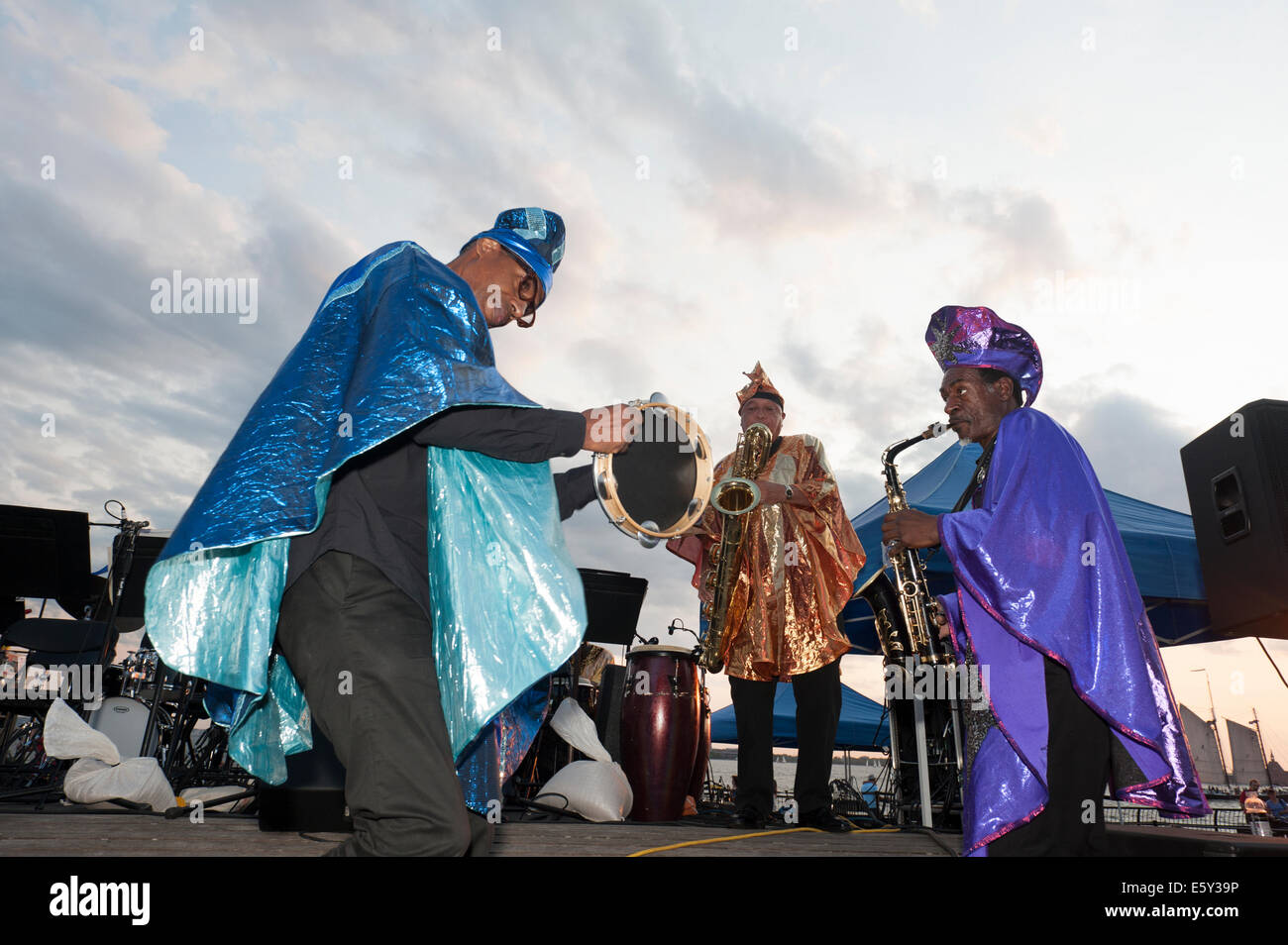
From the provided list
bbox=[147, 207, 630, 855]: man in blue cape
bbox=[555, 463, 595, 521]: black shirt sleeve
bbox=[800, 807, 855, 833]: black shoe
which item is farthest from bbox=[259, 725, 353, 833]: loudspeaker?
bbox=[800, 807, 855, 833]: black shoe

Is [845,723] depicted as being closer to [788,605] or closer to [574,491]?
[788,605]

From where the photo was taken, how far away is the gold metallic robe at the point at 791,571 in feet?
15.2

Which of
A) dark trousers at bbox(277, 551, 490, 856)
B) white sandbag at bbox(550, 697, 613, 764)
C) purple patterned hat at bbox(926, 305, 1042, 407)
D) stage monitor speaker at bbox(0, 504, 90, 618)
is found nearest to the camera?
dark trousers at bbox(277, 551, 490, 856)

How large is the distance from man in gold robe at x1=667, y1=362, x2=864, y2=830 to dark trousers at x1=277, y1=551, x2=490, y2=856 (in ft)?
10.5

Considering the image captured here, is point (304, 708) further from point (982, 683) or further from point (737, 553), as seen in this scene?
point (737, 553)

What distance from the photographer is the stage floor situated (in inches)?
104

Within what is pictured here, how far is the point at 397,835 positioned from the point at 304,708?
0.67 meters

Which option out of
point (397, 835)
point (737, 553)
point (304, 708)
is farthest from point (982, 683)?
point (737, 553)

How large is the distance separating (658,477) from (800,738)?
118 inches

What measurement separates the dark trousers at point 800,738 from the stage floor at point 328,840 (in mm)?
305

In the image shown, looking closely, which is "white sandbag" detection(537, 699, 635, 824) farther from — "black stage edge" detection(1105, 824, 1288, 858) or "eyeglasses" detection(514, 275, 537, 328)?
"eyeglasses" detection(514, 275, 537, 328)

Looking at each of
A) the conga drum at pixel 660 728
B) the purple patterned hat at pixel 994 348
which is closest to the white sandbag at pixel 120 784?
the conga drum at pixel 660 728

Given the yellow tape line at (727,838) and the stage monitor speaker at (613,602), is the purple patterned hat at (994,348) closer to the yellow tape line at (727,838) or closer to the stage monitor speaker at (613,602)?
the yellow tape line at (727,838)
